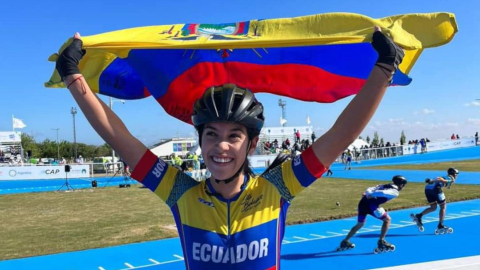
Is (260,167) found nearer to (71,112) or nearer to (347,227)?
(347,227)

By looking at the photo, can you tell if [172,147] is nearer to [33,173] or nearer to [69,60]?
[33,173]

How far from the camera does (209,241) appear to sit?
2.27m

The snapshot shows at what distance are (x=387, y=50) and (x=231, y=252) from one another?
1424 mm

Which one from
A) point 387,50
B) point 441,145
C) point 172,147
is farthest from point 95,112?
point 172,147

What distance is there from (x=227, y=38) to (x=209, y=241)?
126cm

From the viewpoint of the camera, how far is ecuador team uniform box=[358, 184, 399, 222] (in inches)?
327

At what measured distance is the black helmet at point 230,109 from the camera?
2.30m

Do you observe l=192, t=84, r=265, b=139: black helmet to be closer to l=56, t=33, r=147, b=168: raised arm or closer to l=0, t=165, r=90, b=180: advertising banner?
l=56, t=33, r=147, b=168: raised arm

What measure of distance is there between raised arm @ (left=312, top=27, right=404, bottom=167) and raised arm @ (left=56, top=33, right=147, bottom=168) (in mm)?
1144

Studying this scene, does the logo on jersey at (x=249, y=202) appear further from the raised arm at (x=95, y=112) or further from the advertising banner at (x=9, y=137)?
the advertising banner at (x=9, y=137)

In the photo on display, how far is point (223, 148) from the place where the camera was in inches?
88.7

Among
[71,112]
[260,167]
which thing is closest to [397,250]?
[260,167]

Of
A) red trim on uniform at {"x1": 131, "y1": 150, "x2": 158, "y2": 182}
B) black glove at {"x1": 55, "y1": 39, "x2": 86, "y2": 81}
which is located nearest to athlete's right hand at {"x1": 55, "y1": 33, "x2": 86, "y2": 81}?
black glove at {"x1": 55, "y1": 39, "x2": 86, "y2": 81}

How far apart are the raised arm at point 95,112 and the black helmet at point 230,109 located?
1.52ft
